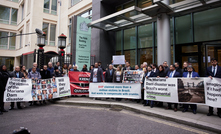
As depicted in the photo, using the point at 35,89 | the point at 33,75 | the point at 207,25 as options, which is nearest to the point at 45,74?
the point at 33,75

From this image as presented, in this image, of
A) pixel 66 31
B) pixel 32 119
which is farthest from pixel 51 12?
pixel 32 119

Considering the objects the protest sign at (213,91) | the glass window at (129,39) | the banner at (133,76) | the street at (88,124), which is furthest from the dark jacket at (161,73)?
the glass window at (129,39)

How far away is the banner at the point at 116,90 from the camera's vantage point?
24.3 feet

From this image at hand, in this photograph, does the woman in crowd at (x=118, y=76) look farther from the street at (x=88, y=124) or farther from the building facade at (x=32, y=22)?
the building facade at (x=32, y=22)

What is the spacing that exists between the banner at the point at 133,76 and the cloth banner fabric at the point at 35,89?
3.15 meters

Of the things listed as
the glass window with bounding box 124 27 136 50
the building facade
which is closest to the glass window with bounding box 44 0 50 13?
the building facade

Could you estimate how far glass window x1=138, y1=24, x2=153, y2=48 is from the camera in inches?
493

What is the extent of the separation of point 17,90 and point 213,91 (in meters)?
7.61

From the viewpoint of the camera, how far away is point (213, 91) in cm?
535

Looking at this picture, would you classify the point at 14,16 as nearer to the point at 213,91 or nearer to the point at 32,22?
the point at 32,22

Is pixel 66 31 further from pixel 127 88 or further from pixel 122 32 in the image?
pixel 127 88

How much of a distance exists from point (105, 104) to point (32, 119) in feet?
9.87

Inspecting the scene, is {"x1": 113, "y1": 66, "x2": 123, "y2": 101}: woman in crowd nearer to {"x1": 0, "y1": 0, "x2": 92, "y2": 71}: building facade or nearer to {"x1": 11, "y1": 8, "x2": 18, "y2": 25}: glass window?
{"x1": 0, "y1": 0, "x2": 92, "y2": 71}: building facade

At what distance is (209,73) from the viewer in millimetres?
5688
